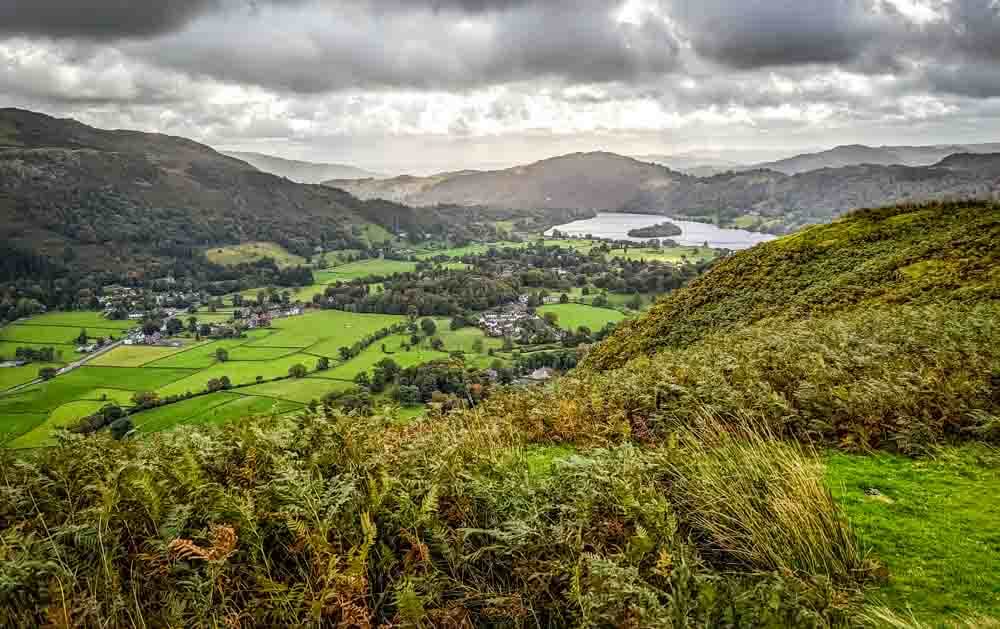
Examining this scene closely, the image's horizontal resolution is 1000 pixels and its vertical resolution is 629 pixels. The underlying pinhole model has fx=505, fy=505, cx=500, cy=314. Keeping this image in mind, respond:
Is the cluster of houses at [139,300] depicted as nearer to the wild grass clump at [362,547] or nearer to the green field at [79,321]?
the green field at [79,321]

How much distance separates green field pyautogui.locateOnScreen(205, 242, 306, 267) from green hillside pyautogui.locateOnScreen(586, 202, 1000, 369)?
403 feet

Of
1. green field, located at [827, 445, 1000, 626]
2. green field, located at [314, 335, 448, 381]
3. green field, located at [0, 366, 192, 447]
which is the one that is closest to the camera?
green field, located at [827, 445, 1000, 626]

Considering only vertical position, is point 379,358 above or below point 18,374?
above

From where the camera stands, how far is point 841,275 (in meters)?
22.2

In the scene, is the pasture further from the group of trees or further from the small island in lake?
the small island in lake

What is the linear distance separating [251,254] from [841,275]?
146733 millimetres

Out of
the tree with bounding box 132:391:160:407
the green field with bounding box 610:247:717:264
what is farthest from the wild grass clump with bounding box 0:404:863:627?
the green field with bounding box 610:247:717:264

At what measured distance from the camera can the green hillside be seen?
17953 millimetres

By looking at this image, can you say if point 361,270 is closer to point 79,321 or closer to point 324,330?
point 79,321

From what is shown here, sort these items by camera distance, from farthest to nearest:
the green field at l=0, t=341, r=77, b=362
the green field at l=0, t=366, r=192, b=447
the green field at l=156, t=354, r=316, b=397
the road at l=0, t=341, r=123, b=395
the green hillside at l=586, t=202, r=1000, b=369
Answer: the green field at l=0, t=341, r=77, b=362, the road at l=0, t=341, r=123, b=395, the green field at l=156, t=354, r=316, b=397, the green field at l=0, t=366, r=192, b=447, the green hillside at l=586, t=202, r=1000, b=369

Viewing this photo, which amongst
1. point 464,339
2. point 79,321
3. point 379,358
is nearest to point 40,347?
point 79,321

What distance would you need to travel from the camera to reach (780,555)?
355 cm

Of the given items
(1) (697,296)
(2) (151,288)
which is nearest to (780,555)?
(1) (697,296)

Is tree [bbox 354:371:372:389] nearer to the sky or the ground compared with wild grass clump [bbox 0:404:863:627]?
nearer to the ground
